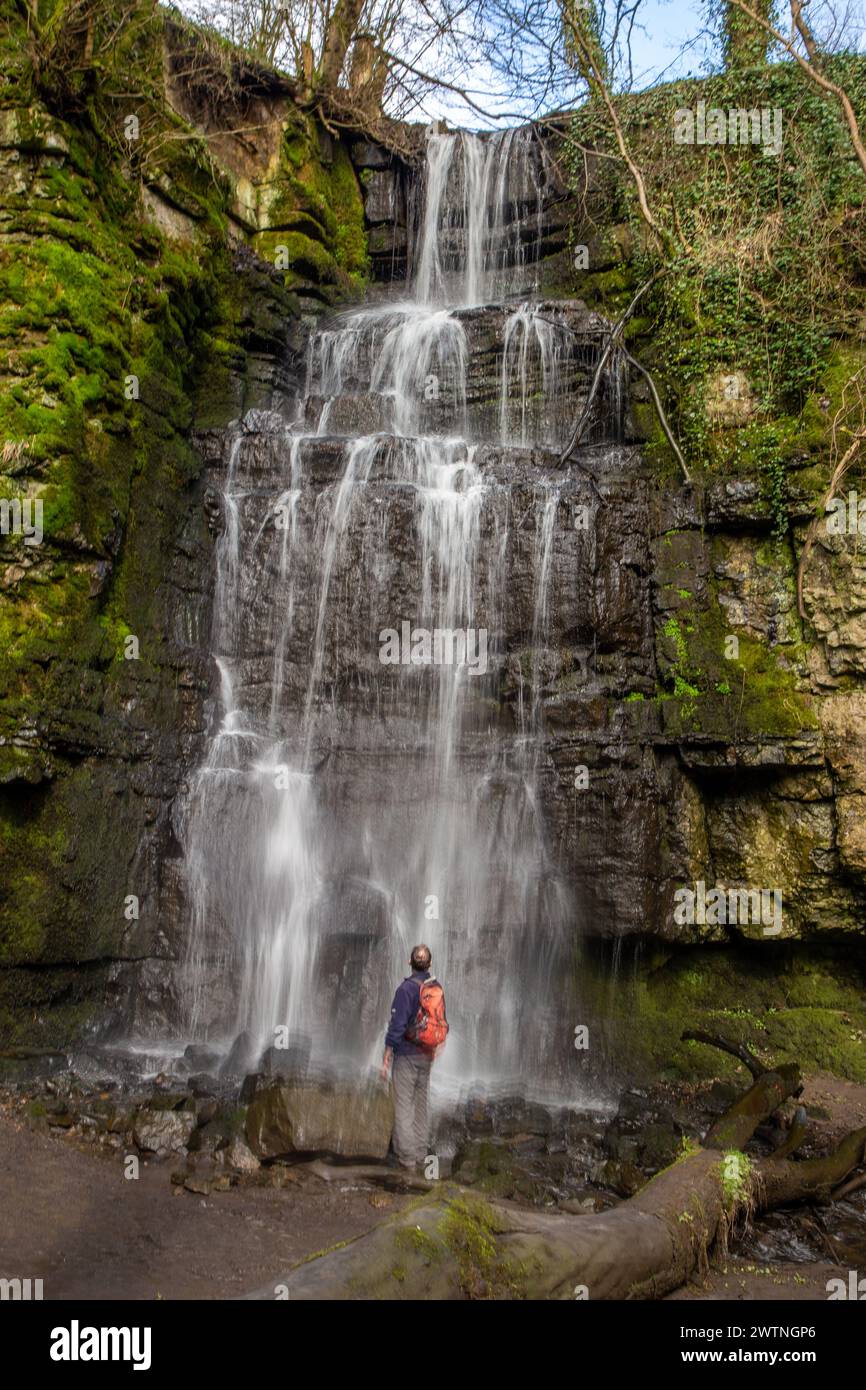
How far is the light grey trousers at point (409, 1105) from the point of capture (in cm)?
715

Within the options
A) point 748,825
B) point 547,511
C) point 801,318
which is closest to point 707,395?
point 801,318

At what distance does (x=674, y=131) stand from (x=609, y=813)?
11.8m

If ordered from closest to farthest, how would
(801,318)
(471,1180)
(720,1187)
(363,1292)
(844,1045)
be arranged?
(363,1292)
(720,1187)
(471,1180)
(844,1045)
(801,318)

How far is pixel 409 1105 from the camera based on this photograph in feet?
23.5

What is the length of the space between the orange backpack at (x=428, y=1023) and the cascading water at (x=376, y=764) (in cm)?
245

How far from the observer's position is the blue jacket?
7.04 m

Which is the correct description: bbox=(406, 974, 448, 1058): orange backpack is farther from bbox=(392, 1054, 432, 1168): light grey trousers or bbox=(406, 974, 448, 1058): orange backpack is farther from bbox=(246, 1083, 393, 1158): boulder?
bbox=(246, 1083, 393, 1158): boulder

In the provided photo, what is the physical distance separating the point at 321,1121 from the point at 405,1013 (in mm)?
1111

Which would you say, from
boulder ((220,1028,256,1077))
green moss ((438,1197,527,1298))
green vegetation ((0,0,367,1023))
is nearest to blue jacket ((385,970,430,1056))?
boulder ((220,1028,256,1077))

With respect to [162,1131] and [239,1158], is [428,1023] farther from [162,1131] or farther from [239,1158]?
[162,1131]

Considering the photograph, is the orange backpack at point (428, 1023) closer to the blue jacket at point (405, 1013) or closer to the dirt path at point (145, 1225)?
the blue jacket at point (405, 1013)

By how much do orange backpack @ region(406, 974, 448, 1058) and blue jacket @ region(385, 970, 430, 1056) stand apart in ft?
0.10

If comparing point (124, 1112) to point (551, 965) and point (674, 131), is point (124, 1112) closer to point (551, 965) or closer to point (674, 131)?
point (551, 965)
